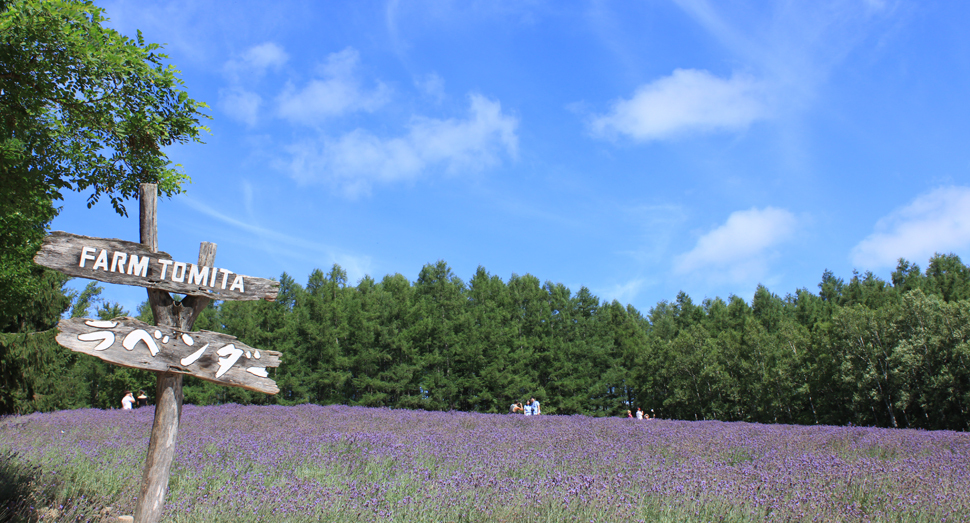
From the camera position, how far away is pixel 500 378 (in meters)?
34.8

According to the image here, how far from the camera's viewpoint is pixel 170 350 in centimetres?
396

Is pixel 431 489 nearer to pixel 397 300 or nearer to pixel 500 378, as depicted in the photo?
pixel 500 378

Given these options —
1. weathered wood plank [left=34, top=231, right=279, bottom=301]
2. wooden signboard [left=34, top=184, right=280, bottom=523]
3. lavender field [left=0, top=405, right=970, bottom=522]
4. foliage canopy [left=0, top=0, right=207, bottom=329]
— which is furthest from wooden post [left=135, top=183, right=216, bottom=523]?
foliage canopy [left=0, top=0, right=207, bottom=329]

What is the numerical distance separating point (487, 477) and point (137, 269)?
3744 mm

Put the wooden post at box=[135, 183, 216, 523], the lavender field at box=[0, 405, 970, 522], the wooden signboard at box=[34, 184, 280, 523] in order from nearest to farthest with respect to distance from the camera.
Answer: the wooden signboard at box=[34, 184, 280, 523]
the wooden post at box=[135, 183, 216, 523]
the lavender field at box=[0, 405, 970, 522]

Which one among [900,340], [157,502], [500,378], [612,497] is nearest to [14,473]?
[157,502]

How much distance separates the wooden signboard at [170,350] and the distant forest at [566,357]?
23147 mm

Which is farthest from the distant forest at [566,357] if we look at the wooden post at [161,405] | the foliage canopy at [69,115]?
the wooden post at [161,405]

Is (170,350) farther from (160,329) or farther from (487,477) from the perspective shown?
(487,477)

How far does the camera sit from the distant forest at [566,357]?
27.1 metres

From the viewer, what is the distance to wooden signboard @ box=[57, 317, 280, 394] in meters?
3.67

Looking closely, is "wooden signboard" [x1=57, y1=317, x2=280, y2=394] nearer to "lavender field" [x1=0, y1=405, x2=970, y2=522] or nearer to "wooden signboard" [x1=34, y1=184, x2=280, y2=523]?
"wooden signboard" [x1=34, y1=184, x2=280, y2=523]

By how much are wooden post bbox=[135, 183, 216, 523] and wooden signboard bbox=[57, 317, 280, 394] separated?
0.60 feet

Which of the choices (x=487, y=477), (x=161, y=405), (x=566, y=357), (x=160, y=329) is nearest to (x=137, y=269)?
(x=160, y=329)
